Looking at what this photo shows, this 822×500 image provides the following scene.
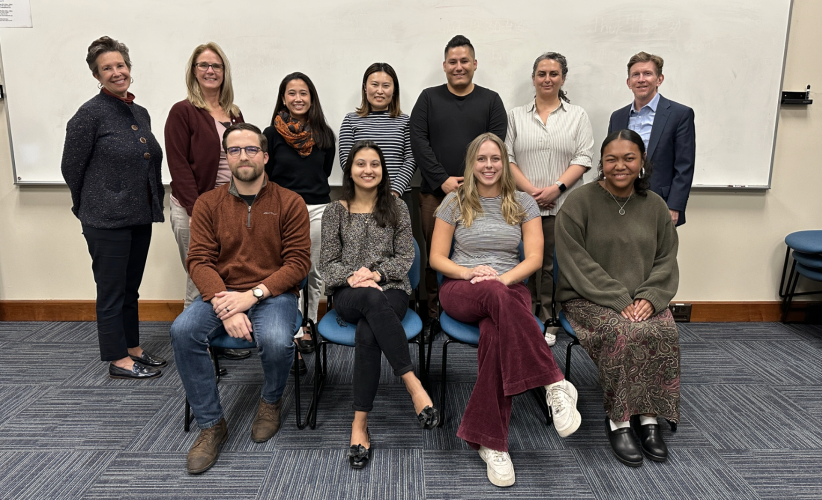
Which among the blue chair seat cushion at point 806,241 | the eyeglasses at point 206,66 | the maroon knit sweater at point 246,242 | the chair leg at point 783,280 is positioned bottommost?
the chair leg at point 783,280

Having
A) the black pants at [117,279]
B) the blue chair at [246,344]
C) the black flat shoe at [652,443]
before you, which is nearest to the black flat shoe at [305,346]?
the blue chair at [246,344]

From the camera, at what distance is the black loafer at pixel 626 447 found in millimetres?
1977

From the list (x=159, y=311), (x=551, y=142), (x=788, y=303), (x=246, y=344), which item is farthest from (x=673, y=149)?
(x=159, y=311)

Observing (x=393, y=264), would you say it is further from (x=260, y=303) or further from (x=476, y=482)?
(x=476, y=482)

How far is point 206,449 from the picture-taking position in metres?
1.98

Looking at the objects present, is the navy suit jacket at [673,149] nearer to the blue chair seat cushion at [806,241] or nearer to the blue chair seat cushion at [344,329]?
the blue chair seat cushion at [806,241]

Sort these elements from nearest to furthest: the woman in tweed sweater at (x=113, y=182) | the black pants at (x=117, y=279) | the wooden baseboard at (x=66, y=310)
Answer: the woman in tweed sweater at (x=113, y=182), the black pants at (x=117, y=279), the wooden baseboard at (x=66, y=310)

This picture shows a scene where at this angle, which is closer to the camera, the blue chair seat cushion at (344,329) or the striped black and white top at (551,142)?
the blue chair seat cushion at (344,329)

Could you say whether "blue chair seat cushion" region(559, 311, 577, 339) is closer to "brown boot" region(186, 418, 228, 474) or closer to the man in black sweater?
the man in black sweater

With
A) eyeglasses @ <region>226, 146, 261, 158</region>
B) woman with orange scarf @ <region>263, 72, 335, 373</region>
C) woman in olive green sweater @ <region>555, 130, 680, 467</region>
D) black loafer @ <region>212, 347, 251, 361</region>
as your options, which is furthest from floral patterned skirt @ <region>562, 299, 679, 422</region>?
black loafer @ <region>212, 347, 251, 361</region>

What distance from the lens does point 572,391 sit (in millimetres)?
1962

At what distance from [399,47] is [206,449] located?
250 centimetres

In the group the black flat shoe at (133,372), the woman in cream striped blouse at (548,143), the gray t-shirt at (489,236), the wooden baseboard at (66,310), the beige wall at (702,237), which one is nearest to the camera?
the gray t-shirt at (489,236)

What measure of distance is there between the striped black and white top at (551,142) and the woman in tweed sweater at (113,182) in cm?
202
